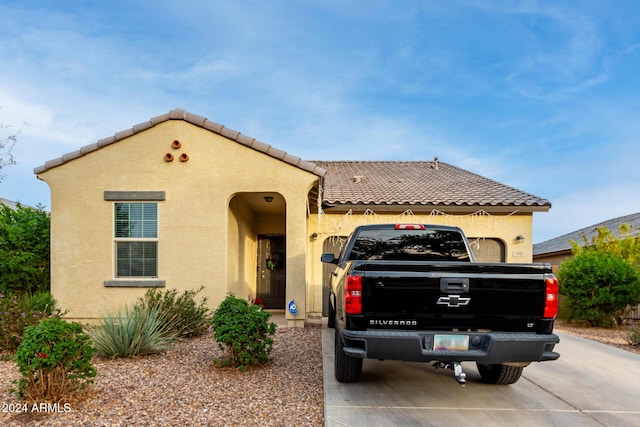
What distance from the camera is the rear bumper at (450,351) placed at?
3.86 metres

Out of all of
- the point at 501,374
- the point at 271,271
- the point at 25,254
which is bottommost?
the point at 501,374

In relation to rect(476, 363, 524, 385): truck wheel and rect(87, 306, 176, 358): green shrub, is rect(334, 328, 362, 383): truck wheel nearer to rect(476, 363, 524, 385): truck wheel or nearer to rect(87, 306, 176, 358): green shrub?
rect(476, 363, 524, 385): truck wheel

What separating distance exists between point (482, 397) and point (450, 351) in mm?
1309

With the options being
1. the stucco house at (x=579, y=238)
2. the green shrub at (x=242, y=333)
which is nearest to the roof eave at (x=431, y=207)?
the green shrub at (x=242, y=333)

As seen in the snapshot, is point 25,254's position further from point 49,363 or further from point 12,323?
point 49,363

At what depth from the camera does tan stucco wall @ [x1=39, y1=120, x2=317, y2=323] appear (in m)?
8.74

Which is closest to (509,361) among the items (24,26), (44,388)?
(44,388)

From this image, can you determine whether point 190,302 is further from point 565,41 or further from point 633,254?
point 633,254

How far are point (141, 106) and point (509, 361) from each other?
10708 millimetres

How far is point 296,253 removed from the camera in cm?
871

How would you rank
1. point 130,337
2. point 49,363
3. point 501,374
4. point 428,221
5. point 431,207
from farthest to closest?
point 428,221, point 431,207, point 130,337, point 501,374, point 49,363

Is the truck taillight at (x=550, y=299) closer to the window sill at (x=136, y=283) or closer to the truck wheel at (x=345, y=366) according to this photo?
the truck wheel at (x=345, y=366)

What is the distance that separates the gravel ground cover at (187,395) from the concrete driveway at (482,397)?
Result: 339 millimetres

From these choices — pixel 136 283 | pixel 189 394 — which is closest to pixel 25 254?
pixel 136 283
